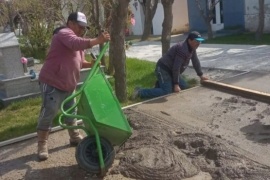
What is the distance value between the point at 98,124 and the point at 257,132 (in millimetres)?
1942

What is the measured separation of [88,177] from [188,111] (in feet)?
7.30

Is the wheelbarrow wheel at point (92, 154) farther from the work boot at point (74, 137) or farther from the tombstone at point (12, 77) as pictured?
the tombstone at point (12, 77)

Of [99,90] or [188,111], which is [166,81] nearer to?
[188,111]

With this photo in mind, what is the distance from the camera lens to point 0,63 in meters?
7.75

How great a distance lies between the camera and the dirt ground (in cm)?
372

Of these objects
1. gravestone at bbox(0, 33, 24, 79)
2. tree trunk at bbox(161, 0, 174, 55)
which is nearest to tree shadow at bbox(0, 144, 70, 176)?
gravestone at bbox(0, 33, 24, 79)

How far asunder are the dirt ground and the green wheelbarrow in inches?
6.8

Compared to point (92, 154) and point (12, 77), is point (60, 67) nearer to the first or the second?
point (92, 154)

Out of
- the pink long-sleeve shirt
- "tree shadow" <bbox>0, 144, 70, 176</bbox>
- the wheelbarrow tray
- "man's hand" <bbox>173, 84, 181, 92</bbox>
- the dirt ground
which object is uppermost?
the pink long-sleeve shirt

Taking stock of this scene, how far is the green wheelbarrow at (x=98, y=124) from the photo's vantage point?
3.68 m

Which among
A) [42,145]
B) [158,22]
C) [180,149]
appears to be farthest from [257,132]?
[158,22]

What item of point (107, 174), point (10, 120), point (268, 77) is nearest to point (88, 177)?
point (107, 174)

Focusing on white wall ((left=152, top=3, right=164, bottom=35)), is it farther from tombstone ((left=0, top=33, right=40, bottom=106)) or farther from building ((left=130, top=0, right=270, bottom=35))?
tombstone ((left=0, top=33, right=40, bottom=106))

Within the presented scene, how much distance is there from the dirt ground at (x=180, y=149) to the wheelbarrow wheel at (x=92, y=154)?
0.45 feet
